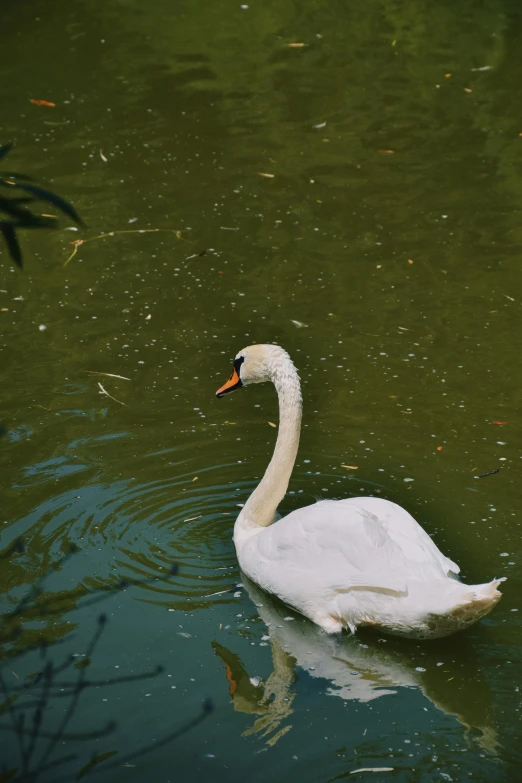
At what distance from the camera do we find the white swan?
438 cm

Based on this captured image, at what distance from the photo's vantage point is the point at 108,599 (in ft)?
16.7

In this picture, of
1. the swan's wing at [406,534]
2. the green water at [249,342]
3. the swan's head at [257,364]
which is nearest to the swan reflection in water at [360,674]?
the green water at [249,342]

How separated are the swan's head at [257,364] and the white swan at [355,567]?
117 mm

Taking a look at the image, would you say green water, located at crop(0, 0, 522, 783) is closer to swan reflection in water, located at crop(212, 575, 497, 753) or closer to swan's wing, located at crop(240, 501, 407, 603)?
swan reflection in water, located at crop(212, 575, 497, 753)

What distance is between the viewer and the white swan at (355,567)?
4383mm

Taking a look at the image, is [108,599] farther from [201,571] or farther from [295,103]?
[295,103]

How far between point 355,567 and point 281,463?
90cm

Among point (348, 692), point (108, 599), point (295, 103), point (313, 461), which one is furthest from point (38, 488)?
point (295, 103)

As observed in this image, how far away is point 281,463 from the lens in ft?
17.7

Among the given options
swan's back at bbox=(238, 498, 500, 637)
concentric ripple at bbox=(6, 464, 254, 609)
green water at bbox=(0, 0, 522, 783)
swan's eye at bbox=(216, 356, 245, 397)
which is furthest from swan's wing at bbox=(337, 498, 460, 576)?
swan's eye at bbox=(216, 356, 245, 397)

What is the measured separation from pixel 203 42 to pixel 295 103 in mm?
2300

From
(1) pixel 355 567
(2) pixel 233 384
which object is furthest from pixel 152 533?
(1) pixel 355 567

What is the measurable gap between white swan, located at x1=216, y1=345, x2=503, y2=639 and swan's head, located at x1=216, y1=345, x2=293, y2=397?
117 millimetres

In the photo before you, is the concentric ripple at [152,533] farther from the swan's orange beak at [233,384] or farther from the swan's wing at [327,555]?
the swan's orange beak at [233,384]
